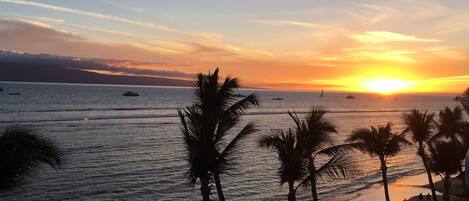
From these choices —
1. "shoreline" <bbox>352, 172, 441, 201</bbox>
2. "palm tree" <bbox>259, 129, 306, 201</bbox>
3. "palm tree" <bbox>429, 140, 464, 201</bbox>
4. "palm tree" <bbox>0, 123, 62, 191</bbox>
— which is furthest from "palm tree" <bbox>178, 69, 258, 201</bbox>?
"shoreline" <bbox>352, 172, 441, 201</bbox>

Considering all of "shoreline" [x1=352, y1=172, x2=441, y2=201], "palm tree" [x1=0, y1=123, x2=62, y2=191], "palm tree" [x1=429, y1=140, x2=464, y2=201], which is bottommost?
"shoreline" [x1=352, y1=172, x2=441, y2=201]

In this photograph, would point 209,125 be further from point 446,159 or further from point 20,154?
point 446,159

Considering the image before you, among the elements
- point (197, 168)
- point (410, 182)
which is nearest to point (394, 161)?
point (410, 182)

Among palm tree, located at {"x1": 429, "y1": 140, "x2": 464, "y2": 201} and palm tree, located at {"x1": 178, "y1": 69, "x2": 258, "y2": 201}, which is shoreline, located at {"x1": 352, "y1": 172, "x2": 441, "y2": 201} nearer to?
palm tree, located at {"x1": 429, "y1": 140, "x2": 464, "y2": 201}

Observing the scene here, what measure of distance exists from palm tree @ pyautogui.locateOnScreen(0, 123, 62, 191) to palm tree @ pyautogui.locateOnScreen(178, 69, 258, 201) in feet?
19.3

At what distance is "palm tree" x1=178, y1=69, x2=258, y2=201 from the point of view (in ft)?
50.6

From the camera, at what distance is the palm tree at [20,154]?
9242 mm

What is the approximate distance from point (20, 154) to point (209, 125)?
7.22 metres

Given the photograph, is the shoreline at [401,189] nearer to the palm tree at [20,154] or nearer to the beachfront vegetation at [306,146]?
the beachfront vegetation at [306,146]

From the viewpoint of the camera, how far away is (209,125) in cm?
1565

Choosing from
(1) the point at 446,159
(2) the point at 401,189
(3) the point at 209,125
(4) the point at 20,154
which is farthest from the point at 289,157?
(2) the point at 401,189

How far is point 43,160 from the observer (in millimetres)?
9984

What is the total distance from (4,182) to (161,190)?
32.0 metres

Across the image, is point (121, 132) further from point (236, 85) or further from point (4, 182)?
point (4, 182)
